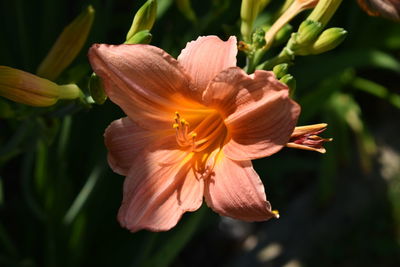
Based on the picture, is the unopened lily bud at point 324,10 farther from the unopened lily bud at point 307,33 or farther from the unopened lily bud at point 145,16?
the unopened lily bud at point 145,16

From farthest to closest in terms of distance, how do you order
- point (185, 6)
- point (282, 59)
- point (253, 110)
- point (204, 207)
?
Result: point (204, 207) < point (185, 6) < point (282, 59) < point (253, 110)

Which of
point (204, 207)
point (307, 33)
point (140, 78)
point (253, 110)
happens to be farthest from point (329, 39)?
point (204, 207)

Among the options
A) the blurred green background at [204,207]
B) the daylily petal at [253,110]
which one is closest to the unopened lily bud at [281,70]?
the daylily petal at [253,110]

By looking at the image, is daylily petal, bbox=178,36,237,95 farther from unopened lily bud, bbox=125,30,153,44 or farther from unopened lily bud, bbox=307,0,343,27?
unopened lily bud, bbox=307,0,343,27

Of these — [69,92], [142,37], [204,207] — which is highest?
[142,37]

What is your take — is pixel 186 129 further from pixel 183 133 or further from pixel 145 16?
pixel 145 16

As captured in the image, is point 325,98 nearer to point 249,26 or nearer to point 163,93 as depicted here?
point 249,26
